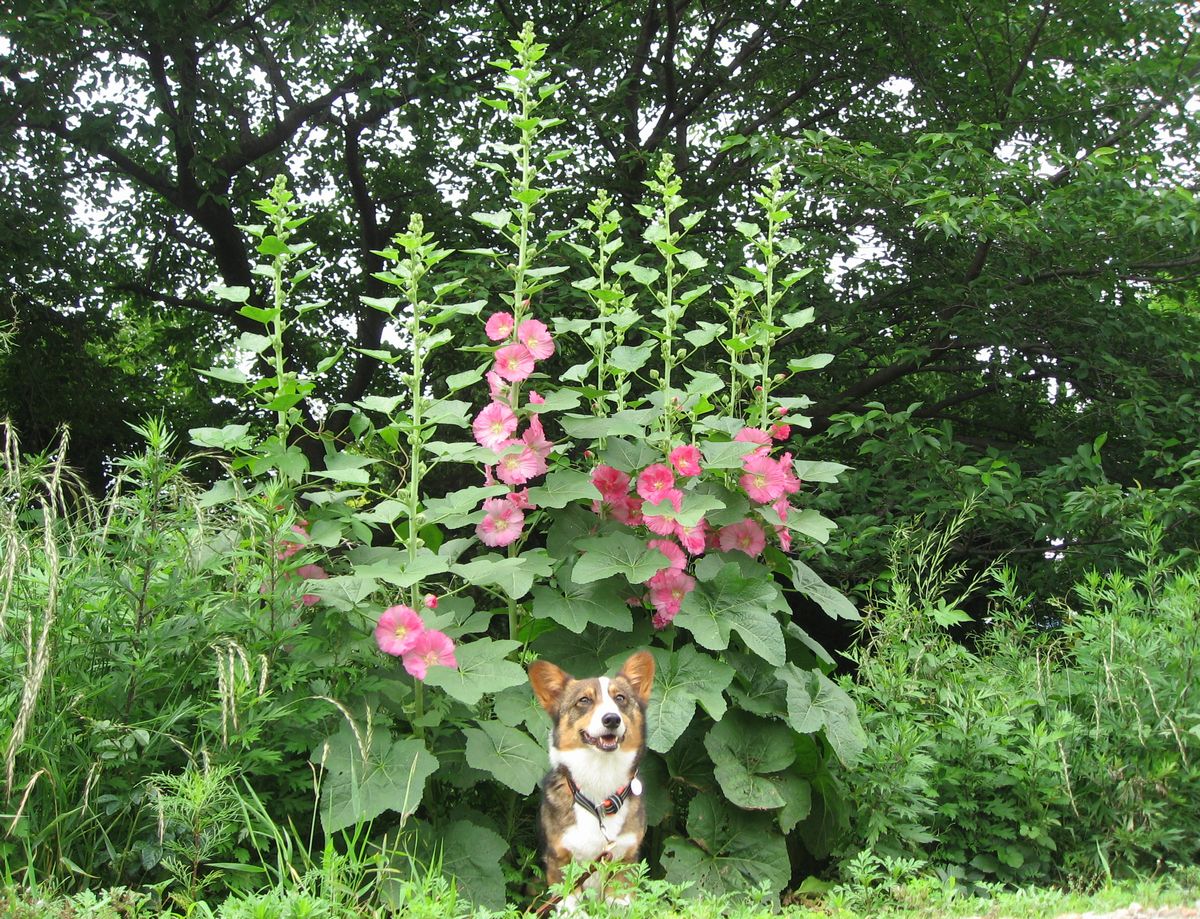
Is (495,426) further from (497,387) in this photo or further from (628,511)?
(628,511)

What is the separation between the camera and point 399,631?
2.81 m

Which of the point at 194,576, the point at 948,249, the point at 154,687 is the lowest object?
the point at 154,687

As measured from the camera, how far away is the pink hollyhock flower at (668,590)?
3273mm

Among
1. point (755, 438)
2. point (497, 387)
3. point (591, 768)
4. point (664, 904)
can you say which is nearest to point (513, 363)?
point (497, 387)

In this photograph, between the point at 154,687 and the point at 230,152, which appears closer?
the point at 154,687

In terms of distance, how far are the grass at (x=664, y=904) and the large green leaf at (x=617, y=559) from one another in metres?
0.85

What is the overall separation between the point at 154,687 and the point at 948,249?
6658 mm

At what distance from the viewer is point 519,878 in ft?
9.87

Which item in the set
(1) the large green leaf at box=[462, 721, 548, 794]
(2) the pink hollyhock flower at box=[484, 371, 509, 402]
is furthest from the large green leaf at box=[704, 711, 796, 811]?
(2) the pink hollyhock flower at box=[484, 371, 509, 402]

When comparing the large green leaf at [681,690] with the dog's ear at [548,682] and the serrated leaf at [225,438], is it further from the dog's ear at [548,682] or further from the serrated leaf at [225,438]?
the serrated leaf at [225,438]

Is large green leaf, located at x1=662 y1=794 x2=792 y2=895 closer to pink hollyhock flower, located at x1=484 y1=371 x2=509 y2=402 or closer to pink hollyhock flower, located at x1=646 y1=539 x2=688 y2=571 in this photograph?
pink hollyhock flower, located at x1=646 y1=539 x2=688 y2=571

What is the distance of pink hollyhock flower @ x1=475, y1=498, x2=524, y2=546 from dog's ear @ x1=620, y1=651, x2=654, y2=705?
61 centimetres

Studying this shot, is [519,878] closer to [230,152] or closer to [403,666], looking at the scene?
[403,666]

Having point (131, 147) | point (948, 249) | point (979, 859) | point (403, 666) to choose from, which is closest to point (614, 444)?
point (403, 666)
